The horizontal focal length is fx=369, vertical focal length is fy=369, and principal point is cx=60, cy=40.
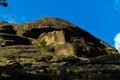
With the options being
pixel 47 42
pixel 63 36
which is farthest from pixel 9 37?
pixel 63 36

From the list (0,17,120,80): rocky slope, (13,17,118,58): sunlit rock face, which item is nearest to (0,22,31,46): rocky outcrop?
(0,17,120,80): rocky slope

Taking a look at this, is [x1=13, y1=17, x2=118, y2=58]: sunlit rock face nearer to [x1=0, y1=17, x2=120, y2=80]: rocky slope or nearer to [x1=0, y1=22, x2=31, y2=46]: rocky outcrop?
[x1=0, y1=17, x2=120, y2=80]: rocky slope

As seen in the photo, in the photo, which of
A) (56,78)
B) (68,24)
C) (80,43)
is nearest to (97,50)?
(80,43)

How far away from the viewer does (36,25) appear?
82.2 metres

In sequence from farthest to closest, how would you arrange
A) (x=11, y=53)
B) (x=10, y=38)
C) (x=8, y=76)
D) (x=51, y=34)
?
(x=51, y=34)
(x=10, y=38)
(x=11, y=53)
(x=8, y=76)

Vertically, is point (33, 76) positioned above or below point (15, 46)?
below

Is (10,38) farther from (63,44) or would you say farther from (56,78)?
(56,78)

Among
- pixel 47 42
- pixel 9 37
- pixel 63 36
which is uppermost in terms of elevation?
pixel 63 36

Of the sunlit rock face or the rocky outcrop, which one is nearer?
the rocky outcrop

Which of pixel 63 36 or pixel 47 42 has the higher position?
pixel 63 36

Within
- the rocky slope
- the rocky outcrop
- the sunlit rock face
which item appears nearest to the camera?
the rocky slope

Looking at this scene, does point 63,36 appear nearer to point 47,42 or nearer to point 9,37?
point 47,42

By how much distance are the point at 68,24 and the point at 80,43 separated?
8.49 metres

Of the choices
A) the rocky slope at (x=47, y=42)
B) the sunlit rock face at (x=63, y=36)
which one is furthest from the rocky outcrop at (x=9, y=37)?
the sunlit rock face at (x=63, y=36)
